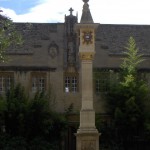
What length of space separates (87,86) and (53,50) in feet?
40.6

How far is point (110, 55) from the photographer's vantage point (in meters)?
Answer: 37.1

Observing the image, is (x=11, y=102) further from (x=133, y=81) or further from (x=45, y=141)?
(x=133, y=81)

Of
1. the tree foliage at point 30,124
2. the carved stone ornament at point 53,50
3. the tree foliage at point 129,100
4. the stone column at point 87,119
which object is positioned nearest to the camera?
the stone column at point 87,119

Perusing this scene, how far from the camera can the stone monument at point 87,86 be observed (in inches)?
946

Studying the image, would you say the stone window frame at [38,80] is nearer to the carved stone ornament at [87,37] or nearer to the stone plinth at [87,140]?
the carved stone ornament at [87,37]

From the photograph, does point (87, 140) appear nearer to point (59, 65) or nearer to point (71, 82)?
point (71, 82)

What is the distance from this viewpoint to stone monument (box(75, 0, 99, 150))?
78.8ft

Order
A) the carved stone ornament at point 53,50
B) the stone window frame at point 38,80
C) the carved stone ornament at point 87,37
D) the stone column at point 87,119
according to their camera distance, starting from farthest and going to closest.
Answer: the carved stone ornament at point 53,50 < the stone window frame at point 38,80 < the carved stone ornament at point 87,37 < the stone column at point 87,119

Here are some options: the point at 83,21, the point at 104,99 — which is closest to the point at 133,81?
the point at 104,99

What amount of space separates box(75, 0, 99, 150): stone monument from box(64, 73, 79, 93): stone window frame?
1187cm

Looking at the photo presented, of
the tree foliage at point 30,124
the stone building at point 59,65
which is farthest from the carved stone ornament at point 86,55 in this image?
the stone building at point 59,65

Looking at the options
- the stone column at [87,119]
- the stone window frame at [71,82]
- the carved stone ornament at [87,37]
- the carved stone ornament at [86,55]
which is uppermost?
the carved stone ornament at [87,37]

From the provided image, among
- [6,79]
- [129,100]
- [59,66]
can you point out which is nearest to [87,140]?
[129,100]

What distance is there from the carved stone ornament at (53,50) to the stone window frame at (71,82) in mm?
1539
